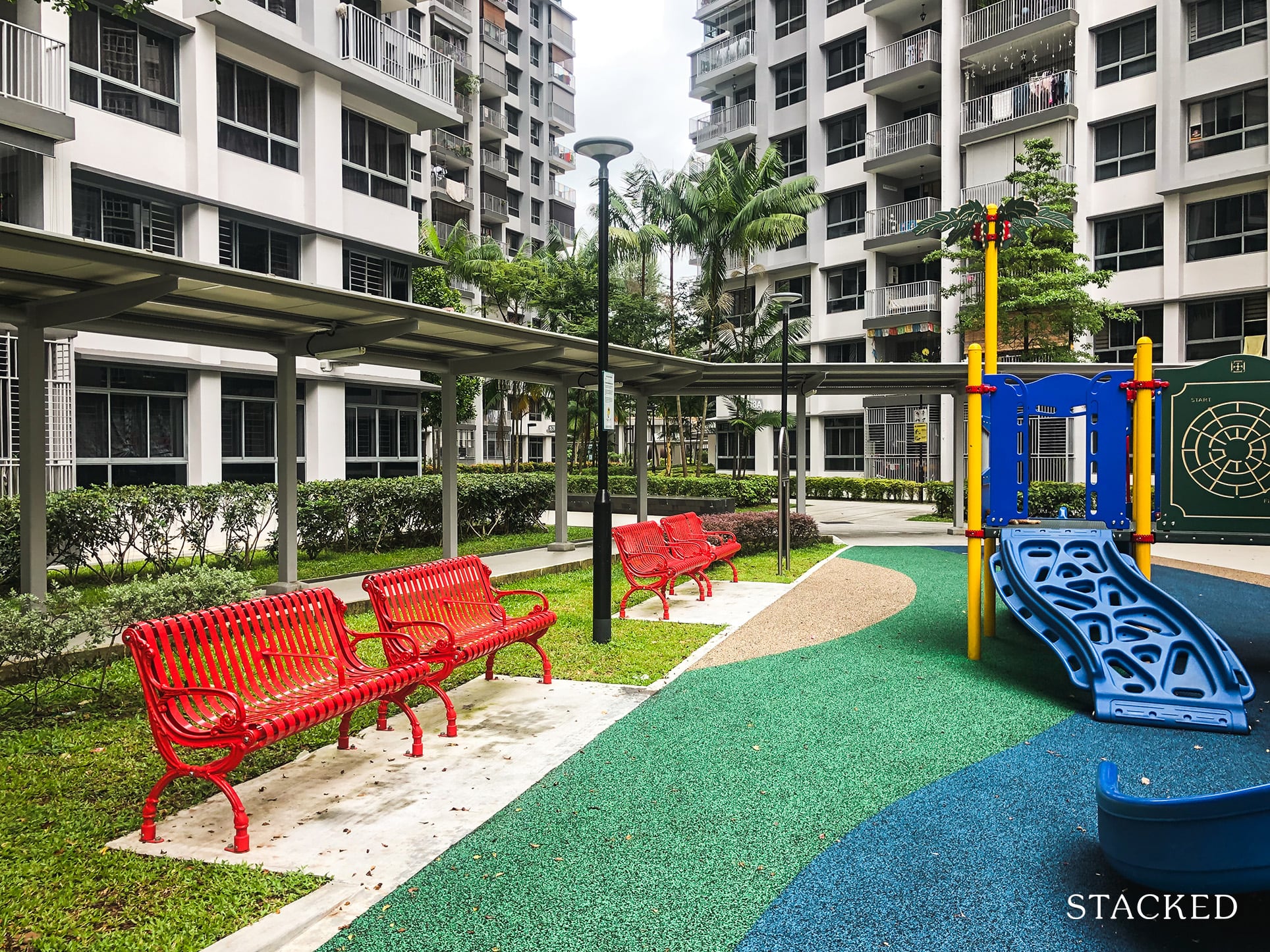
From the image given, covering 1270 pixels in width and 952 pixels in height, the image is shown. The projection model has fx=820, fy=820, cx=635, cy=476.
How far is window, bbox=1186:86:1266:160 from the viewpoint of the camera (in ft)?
82.7

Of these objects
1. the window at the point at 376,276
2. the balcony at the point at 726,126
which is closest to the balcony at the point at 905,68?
the balcony at the point at 726,126

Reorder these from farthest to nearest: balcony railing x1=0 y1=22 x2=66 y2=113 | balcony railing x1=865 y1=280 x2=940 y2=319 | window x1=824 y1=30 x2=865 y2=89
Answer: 1. window x1=824 y1=30 x2=865 y2=89
2. balcony railing x1=865 y1=280 x2=940 y2=319
3. balcony railing x1=0 y1=22 x2=66 y2=113

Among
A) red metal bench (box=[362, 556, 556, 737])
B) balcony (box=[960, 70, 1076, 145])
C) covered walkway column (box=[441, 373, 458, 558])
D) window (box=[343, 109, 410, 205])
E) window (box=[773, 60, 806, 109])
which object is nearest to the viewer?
red metal bench (box=[362, 556, 556, 737])

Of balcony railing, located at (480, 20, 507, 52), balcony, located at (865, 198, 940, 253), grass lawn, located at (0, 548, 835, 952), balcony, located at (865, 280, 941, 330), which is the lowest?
grass lawn, located at (0, 548, 835, 952)

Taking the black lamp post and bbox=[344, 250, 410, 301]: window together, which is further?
bbox=[344, 250, 410, 301]: window

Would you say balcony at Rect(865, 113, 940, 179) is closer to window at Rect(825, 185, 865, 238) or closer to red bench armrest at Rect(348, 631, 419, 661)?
window at Rect(825, 185, 865, 238)

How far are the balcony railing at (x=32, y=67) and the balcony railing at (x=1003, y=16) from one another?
29.8 m

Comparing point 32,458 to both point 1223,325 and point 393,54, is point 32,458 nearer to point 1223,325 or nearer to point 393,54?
point 393,54

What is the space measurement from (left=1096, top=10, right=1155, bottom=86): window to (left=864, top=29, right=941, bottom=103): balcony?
6388 mm

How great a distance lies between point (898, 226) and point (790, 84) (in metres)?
10.7

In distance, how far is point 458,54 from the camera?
46.5 meters

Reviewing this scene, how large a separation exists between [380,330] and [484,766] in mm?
6222

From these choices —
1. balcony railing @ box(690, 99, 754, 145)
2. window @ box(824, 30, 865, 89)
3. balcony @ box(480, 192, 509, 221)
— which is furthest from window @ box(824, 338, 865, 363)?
balcony @ box(480, 192, 509, 221)

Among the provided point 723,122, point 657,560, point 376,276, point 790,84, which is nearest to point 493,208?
point 723,122
